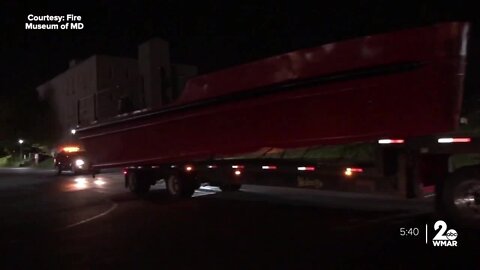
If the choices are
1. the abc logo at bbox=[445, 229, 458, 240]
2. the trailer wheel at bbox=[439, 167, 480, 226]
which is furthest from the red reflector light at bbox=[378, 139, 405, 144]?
the abc logo at bbox=[445, 229, 458, 240]

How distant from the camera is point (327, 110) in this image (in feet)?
31.0

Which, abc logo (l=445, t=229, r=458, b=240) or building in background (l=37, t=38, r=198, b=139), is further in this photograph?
building in background (l=37, t=38, r=198, b=139)

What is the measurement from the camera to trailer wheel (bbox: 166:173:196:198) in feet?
48.0

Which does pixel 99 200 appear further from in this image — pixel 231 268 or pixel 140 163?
pixel 231 268

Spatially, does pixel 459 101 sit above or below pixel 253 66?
below

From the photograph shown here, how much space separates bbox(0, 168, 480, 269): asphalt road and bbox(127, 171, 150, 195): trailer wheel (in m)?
1.47

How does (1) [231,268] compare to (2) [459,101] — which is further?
(2) [459,101]

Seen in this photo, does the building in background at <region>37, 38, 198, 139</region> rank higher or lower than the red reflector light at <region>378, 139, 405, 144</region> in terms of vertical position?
higher

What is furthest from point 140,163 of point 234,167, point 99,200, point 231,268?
point 231,268

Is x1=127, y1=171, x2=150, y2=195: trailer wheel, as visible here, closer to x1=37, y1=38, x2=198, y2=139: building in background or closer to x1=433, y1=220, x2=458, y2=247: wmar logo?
x1=37, y1=38, x2=198, y2=139: building in background

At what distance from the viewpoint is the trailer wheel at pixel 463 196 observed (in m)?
7.79

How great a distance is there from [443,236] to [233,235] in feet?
10.3

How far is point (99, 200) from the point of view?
51.0 ft

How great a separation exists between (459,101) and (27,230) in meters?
8.10
